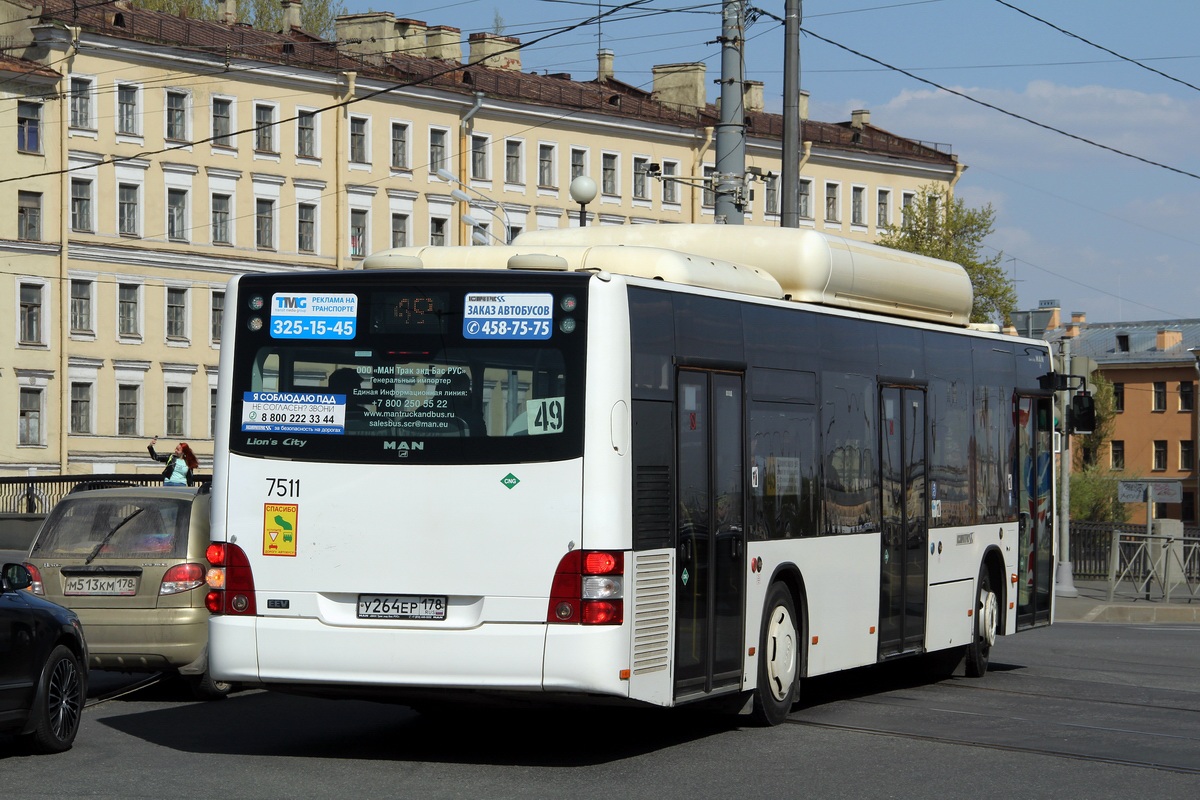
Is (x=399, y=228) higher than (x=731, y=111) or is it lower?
higher

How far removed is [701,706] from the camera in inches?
528

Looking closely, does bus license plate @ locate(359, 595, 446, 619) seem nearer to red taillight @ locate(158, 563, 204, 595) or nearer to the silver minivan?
the silver minivan

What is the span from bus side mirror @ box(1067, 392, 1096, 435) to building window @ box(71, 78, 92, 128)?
174 ft

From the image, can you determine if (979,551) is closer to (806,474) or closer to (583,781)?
(806,474)

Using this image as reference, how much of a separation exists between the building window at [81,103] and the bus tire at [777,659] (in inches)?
2272

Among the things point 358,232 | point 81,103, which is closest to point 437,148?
point 358,232

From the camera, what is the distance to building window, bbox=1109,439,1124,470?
123875 millimetres

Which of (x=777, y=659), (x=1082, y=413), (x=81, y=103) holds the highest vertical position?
(x=81, y=103)

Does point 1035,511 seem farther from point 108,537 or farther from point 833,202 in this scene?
point 833,202

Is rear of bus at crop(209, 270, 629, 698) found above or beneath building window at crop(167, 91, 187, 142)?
beneath

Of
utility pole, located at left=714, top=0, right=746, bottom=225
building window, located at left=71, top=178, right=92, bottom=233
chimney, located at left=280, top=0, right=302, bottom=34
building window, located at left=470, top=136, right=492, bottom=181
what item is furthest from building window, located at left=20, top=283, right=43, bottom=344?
utility pole, located at left=714, top=0, right=746, bottom=225

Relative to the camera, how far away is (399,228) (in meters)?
77.0

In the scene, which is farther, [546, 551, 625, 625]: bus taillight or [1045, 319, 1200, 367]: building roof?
[1045, 319, 1200, 367]: building roof

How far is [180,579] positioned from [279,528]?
10.3 feet
